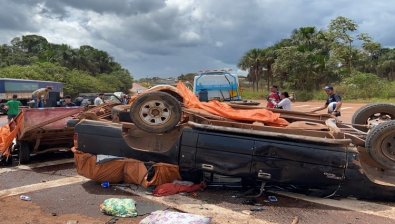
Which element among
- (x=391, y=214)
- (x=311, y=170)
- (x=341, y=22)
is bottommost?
(x=391, y=214)

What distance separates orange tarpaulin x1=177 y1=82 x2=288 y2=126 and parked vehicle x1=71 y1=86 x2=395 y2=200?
16cm

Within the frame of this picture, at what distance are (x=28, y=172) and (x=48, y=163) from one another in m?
0.88

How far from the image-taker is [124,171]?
626cm

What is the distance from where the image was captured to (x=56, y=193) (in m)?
6.17

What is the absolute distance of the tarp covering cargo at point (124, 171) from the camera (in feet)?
19.6

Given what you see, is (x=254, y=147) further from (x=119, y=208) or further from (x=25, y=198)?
(x=25, y=198)

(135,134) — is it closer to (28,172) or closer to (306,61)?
(28,172)

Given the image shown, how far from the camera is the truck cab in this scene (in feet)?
46.3

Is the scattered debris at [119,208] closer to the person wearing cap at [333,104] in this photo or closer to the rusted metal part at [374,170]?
the rusted metal part at [374,170]

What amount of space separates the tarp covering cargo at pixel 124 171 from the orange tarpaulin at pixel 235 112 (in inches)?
37.9

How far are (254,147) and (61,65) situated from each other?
76495mm

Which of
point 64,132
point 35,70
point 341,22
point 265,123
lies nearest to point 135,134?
point 265,123

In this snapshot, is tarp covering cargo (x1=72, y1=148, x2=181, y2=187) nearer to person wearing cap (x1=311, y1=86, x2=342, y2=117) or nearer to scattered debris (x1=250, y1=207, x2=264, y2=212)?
scattered debris (x1=250, y1=207, x2=264, y2=212)

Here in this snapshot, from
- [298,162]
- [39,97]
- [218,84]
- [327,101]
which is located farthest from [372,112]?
[39,97]
